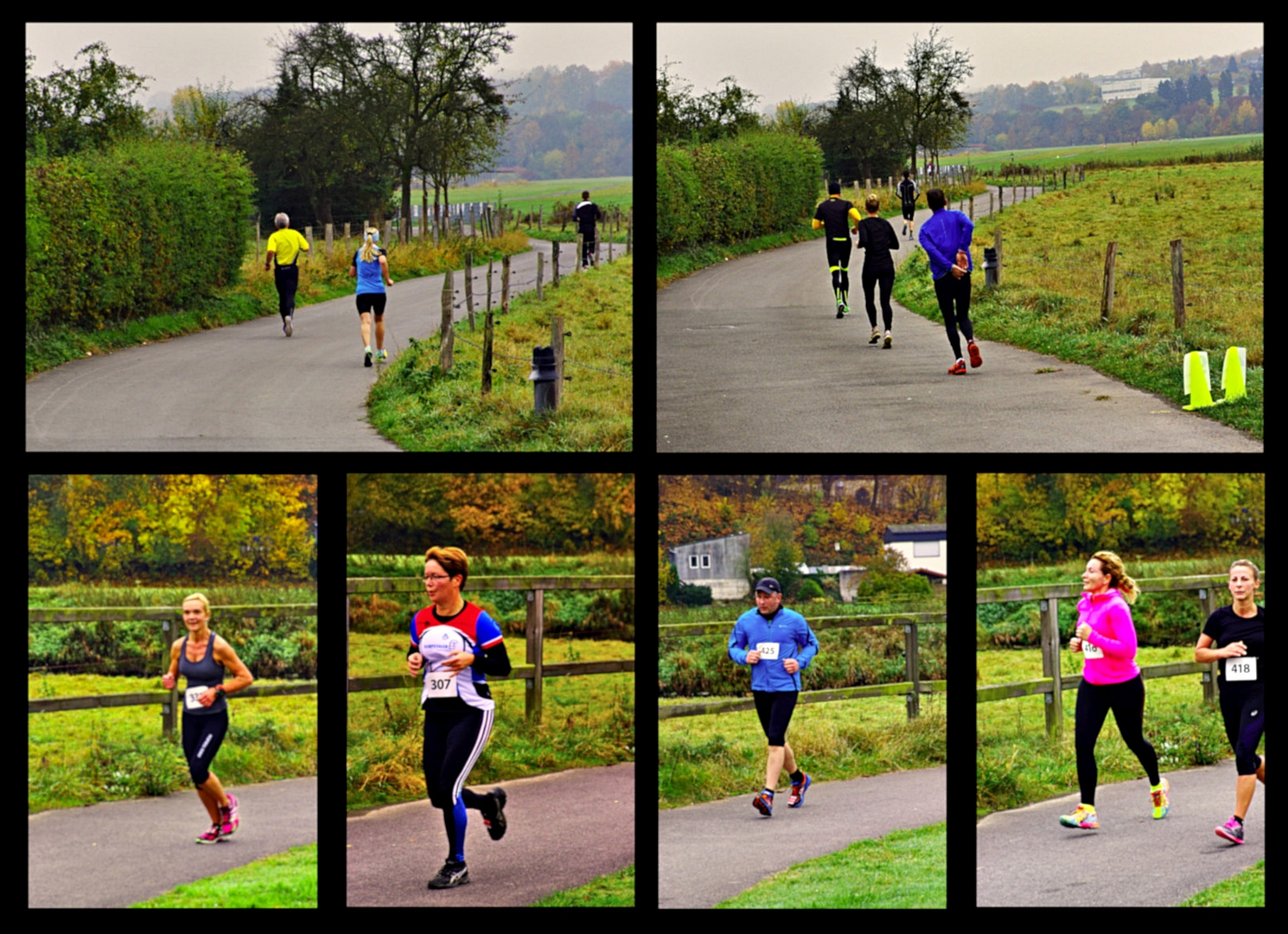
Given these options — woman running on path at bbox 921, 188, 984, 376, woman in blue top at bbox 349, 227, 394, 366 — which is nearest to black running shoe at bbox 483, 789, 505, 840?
woman in blue top at bbox 349, 227, 394, 366

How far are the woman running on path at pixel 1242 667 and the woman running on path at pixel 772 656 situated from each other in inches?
96.2

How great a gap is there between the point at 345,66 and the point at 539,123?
1281mm

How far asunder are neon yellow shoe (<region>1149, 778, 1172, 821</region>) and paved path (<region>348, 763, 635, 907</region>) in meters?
3.17

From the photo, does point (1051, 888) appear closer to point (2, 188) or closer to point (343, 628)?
point (343, 628)

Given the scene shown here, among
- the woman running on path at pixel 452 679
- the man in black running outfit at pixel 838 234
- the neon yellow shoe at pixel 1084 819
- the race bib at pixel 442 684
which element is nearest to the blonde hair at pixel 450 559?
the woman running on path at pixel 452 679

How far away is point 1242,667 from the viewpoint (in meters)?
8.17

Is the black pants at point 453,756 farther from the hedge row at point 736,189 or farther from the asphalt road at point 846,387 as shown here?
the hedge row at point 736,189

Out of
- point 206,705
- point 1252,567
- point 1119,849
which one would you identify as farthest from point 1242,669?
point 206,705

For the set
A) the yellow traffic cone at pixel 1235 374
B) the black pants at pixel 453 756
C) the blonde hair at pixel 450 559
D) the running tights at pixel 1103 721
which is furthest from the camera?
the yellow traffic cone at pixel 1235 374

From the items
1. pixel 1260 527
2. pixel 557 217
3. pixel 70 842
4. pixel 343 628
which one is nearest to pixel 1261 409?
pixel 1260 527

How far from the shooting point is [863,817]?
26.9 feet

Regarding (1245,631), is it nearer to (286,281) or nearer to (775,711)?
(775,711)

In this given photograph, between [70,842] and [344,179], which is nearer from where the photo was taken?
[70,842]

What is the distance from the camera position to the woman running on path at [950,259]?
888cm
